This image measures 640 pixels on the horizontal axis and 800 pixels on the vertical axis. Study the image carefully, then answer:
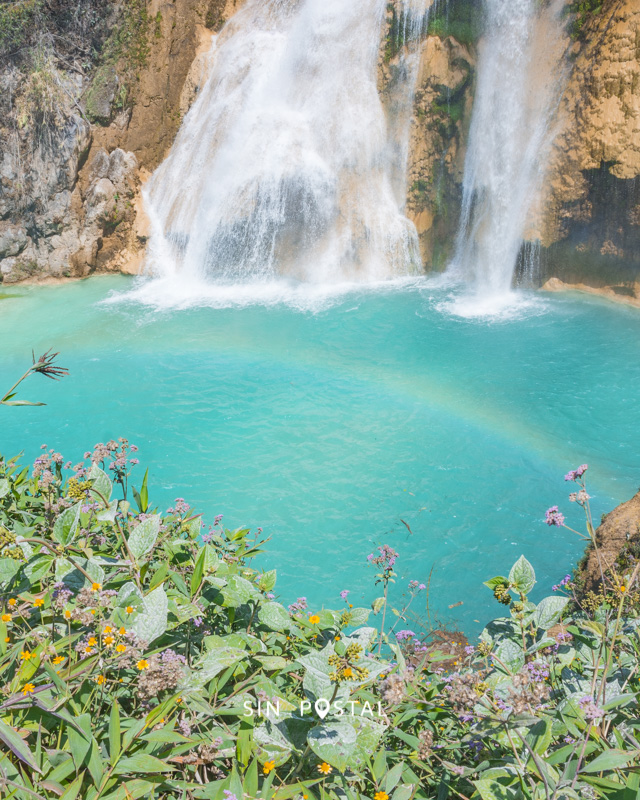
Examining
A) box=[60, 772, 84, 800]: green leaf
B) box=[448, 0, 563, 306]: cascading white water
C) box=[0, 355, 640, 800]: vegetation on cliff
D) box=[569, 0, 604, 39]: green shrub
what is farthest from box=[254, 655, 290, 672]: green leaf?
box=[569, 0, 604, 39]: green shrub

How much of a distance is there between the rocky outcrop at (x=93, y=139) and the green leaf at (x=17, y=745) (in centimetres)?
1396

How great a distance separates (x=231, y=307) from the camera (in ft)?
38.2

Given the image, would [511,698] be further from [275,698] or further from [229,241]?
[229,241]

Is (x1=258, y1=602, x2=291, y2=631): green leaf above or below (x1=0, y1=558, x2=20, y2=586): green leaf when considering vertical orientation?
below

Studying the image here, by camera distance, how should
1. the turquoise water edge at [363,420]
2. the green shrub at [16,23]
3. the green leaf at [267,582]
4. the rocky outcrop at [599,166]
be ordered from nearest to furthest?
the green leaf at [267,582] < the turquoise water edge at [363,420] < the rocky outcrop at [599,166] < the green shrub at [16,23]

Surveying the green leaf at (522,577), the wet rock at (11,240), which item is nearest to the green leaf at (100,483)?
the green leaf at (522,577)

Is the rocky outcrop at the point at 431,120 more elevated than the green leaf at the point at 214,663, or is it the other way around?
the rocky outcrop at the point at 431,120

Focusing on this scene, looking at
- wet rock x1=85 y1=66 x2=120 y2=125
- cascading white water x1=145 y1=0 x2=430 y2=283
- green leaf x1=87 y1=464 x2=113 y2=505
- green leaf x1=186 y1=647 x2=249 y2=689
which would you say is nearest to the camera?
green leaf x1=186 y1=647 x2=249 y2=689

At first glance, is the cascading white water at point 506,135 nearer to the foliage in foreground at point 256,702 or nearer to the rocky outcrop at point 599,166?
the rocky outcrop at point 599,166

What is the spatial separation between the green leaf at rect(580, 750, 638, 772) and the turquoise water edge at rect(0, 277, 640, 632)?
12.0 feet

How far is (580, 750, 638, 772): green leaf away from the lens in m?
1.26

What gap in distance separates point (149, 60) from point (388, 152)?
623 cm

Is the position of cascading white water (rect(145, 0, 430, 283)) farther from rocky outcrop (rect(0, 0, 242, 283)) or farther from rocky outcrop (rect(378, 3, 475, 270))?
rocky outcrop (rect(0, 0, 242, 283))

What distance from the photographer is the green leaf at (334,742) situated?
1.34 meters
